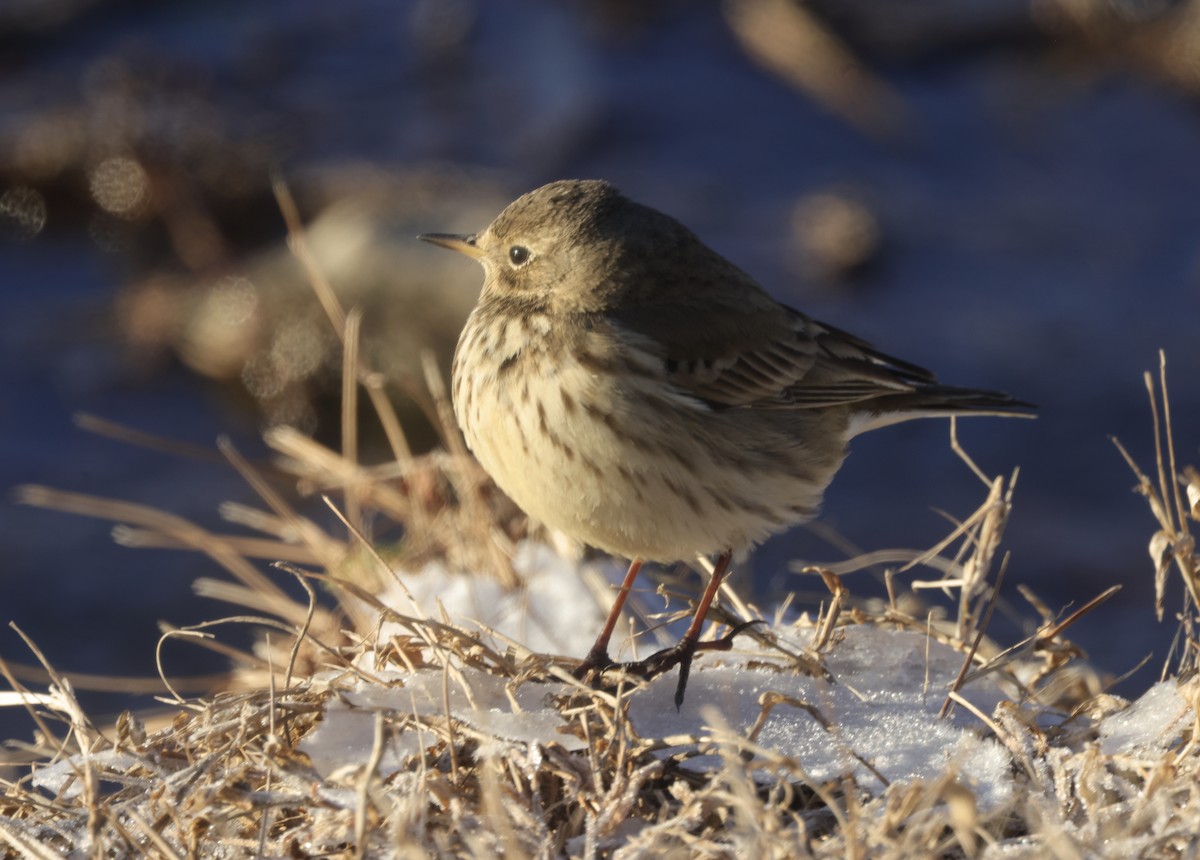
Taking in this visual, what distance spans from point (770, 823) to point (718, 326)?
2021mm

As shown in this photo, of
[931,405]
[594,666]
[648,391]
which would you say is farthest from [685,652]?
[931,405]

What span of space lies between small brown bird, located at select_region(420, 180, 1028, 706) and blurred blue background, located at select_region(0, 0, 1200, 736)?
2728 mm

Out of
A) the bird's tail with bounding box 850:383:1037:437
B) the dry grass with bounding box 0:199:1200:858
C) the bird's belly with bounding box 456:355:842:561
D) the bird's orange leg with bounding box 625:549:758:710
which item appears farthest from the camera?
the bird's tail with bounding box 850:383:1037:437

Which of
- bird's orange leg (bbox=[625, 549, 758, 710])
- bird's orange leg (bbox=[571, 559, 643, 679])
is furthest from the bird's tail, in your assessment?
bird's orange leg (bbox=[625, 549, 758, 710])

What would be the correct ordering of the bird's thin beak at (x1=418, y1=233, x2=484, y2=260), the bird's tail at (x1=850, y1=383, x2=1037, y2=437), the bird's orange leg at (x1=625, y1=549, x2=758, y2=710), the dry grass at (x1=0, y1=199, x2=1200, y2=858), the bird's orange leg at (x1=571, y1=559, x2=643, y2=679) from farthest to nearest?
the bird's tail at (x1=850, y1=383, x2=1037, y2=437) < the bird's thin beak at (x1=418, y1=233, x2=484, y2=260) < the bird's orange leg at (x1=571, y1=559, x2=643, y2=679) < the bird's orange leg at (x1=625, y1=549, x2=758, y2=710) < the dry grass at (x1=0, y1=199, x2=1200, y2=858)

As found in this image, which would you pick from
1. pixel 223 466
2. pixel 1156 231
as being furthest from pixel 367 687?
pixel 1156 231

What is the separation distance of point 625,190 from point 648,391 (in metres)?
7.63

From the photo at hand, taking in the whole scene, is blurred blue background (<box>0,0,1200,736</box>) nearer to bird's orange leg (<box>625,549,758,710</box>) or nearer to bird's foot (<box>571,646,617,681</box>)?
bird's foot (<box>571,646,617,681</box>)

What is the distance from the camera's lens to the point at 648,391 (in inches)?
166

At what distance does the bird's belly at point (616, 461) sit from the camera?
4066mm

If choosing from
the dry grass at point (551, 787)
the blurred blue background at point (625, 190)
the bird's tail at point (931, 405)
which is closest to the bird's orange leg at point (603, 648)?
the dry grass at point (551, 787)

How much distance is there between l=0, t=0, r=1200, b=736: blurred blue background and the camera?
921cm

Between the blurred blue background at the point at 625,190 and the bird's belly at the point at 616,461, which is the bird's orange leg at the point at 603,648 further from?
the blurred blue background at the point at 625,190

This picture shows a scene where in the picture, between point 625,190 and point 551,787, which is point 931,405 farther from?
point 625,190
